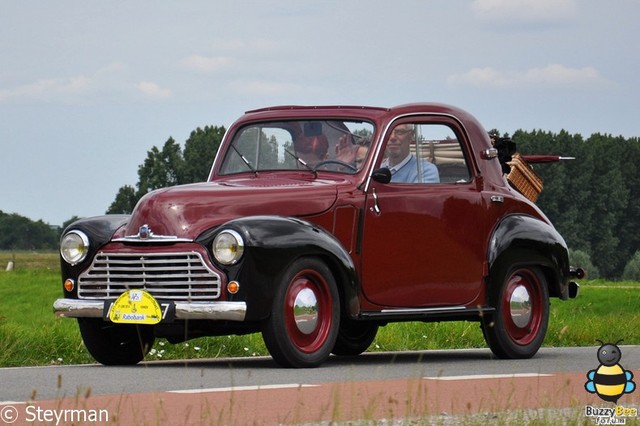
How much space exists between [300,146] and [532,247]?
7.58 ft

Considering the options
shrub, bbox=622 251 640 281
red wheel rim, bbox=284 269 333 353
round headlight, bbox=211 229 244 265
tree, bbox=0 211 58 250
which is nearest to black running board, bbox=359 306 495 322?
red wheel rim, bbox=284 269 333 353

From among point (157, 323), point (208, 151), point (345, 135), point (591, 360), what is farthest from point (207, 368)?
point (208, 151)

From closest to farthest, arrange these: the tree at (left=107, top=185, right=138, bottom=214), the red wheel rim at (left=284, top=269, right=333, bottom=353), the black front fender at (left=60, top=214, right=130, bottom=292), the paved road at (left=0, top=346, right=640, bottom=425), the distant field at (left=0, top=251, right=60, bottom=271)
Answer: the paved road at (left=0, top=346, right=640, bottom=425) < the red wheel rim at (left=284, top=269, right=333, bottom=353) < the black front fender at (left=60, top=214, right=130, bottom=292) < the distant field at (left=0, top=251, right=60, bottom=271) < the tree at (left=107, top=185, right=138, bottom=214)

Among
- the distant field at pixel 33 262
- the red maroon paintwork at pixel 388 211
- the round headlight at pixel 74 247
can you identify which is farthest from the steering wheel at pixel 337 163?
the distant field at pixel 33 262

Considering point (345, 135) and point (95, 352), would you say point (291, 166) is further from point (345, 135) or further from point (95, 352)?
point (95, 352)

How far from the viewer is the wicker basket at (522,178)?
13.8 m

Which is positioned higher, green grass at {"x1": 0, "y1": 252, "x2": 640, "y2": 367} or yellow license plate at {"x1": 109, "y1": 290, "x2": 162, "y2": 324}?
yellow license plate at {"x1": 109, "y1": 290, "x2": 162, "y2": 324}

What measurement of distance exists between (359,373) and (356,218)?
154 cm

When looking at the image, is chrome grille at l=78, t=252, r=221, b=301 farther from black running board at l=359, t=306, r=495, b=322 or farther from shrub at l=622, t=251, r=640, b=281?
shrub at l=622, t=251, r=640, b=281

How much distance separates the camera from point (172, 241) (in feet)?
34.4

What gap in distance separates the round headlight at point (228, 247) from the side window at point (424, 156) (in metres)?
2.09

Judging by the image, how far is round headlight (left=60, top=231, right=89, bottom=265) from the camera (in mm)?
11039

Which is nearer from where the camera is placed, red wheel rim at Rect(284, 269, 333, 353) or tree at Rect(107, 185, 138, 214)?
red wheel rim at Rect(284, 269, 333, 353)

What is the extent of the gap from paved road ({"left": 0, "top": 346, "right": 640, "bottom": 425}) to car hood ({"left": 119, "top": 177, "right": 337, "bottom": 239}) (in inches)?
42.0
